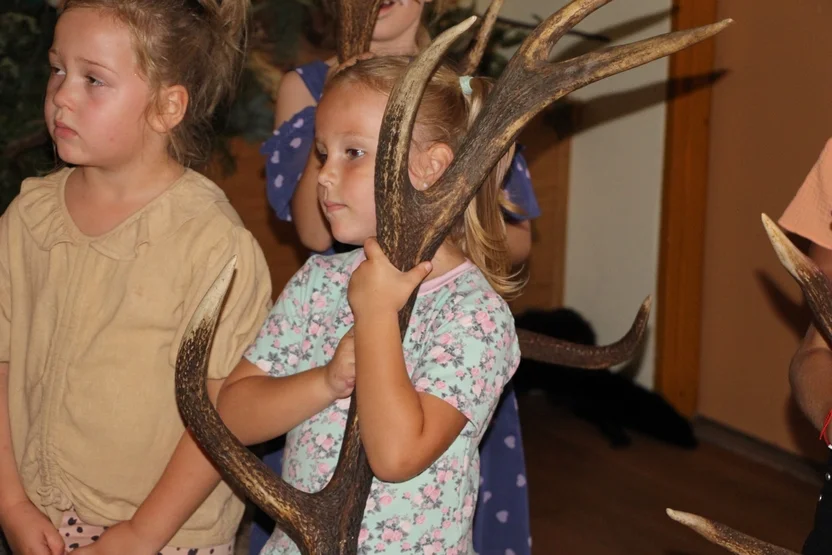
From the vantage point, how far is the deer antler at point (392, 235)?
3.72 feet

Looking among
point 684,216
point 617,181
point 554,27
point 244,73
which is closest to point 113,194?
point 554,27

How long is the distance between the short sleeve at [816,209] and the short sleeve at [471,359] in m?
0.56

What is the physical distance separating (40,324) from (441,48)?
75 cm

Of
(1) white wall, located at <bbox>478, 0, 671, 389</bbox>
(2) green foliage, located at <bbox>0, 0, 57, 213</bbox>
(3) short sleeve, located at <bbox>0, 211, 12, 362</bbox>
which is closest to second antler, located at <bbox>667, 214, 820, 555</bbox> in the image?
(3) short sleeve, located at <bbox>0, 211, 12, 362</bbox>

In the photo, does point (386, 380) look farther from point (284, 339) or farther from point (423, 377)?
point (284, 339)

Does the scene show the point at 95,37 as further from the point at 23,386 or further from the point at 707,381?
the point at 707,381

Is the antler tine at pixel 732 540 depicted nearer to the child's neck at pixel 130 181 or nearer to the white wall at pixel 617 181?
the child's neck at pixel 130 181

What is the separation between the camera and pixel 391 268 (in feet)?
3.78

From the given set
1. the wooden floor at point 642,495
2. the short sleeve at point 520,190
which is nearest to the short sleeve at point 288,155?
the short sleeve at point 520,190

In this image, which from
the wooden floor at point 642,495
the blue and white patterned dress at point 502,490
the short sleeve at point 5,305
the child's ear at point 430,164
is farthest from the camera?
the wooden floor at point 642,495

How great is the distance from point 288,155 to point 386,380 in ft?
2.87

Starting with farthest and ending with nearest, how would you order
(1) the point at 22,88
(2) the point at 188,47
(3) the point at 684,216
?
(3) the point at 684,216, (1) the point at 22,88, (2) the point at 188,47

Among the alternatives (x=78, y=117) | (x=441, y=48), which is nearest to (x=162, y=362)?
(x=78, y=117)

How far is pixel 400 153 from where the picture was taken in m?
1.11
